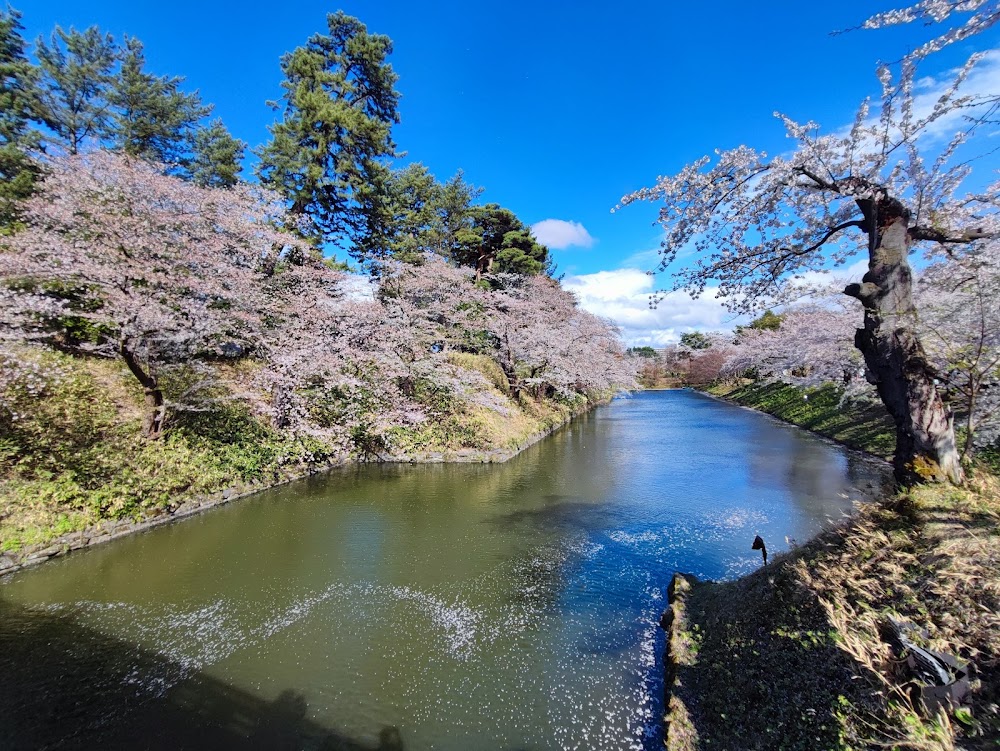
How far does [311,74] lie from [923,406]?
2090cm

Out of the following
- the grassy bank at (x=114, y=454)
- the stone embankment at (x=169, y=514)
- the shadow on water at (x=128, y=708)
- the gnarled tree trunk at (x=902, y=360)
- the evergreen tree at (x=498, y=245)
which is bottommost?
the shadow on water at (x=128, y=708)

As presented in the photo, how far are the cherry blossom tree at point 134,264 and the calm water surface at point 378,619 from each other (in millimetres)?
4249

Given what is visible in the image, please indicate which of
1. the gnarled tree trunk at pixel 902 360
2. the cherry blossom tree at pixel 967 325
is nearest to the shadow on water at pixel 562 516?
the gnarled tree trunk at pixel 902 360

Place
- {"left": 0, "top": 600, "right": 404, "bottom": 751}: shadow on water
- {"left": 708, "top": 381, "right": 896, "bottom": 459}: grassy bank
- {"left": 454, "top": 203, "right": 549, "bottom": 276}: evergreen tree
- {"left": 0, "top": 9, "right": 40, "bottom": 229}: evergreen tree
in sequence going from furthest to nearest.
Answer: {"left": 454, "top": 203, "right": 549, "bottom": 276}: evergreen tree, {"left": 708, "top": 381, "right": 896, "bottom": 459}: grassy bank, {"left": 0, "top": 9, "right": 40, "bottom": 229}: evergreen tree, {"left": 0, "top": 600, "right": 404, "bottom": 751}: shadow on water

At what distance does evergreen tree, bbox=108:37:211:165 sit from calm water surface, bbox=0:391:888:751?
16.4 m

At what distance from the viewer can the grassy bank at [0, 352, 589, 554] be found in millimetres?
7734

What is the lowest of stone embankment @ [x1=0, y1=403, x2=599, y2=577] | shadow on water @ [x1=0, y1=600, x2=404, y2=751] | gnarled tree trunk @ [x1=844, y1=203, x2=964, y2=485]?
shadow on water @ [x1=0, y1=600, x2=404, y2=751]

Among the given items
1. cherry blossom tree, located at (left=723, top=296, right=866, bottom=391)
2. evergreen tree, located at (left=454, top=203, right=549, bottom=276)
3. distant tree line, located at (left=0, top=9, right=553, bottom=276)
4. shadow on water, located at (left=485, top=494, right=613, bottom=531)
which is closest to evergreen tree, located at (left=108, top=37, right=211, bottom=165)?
distant tree line, located at (left=0, top=9, right=553, bottom=276)

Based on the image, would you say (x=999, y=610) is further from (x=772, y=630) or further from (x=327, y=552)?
(x=327, y=552)

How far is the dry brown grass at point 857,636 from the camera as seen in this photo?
2842mm

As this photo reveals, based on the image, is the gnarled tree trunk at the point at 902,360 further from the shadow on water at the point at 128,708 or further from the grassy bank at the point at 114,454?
the grassy bank at the point at 114,454

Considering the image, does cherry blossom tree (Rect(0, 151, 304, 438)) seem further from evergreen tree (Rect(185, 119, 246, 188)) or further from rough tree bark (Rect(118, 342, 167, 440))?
evergreen tree (Rect(185, 119, 246, 188))

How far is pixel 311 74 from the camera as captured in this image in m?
17.0

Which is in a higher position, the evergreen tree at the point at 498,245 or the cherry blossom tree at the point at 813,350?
the evergreen tree at the point at 498,245
